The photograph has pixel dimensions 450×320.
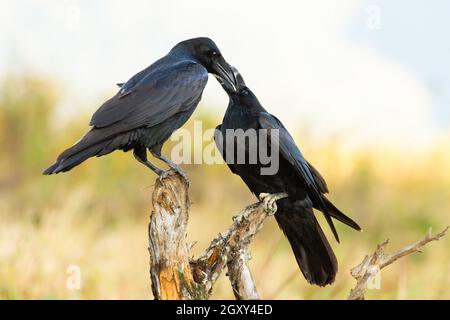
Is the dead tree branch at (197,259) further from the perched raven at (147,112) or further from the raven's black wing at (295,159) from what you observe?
the raven's black wing at (295,159)

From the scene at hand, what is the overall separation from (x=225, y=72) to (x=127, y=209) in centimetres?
700

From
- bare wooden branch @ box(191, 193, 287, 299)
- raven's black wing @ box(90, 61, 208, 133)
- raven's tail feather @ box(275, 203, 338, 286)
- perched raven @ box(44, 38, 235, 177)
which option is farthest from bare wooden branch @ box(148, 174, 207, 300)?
raven's tail feather @ box(275, 203, 338, 286)

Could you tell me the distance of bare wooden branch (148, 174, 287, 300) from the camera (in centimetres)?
475

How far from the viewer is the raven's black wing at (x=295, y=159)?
5.50m

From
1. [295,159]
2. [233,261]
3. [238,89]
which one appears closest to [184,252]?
[233,261]

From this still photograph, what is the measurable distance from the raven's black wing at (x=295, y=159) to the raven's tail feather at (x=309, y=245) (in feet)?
0.63

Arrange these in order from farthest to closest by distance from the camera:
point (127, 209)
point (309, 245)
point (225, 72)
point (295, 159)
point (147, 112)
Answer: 1. point (127, 209)
2. point (225, 72)
3. point (309, 245)
4. point (295, 159)
5. point (147, 112)

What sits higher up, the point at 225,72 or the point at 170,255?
the point at 225,72

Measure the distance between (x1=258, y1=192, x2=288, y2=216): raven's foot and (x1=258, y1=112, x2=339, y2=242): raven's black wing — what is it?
22 cm

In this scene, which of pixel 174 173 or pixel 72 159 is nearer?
pixel 72 159

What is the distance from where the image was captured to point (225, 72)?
608cm

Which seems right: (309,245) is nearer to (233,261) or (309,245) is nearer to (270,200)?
Result: (270,200)
